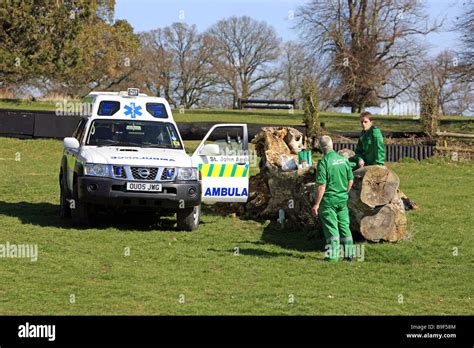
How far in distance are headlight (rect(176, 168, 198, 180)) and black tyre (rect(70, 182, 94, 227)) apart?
5.43ft

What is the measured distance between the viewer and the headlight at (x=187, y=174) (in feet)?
47.4

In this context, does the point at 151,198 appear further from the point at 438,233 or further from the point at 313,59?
the point at 313,59

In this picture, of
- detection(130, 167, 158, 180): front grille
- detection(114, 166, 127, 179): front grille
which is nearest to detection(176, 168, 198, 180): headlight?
detection(130, 167, 158, 180): front grille

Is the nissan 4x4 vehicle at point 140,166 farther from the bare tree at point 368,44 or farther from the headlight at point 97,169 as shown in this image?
the bare tree at point 368,44

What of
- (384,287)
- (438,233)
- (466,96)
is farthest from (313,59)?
(384,287)

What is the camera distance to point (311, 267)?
40.1ft

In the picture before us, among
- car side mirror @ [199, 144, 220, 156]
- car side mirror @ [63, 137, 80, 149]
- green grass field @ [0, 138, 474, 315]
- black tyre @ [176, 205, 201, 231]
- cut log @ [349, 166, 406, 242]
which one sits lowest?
green grass field @ [0, 138, 474, 315]

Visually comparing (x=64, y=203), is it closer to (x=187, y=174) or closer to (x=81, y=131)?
(x=81, y=131)

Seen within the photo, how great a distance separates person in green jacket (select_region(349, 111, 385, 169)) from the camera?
1386cm

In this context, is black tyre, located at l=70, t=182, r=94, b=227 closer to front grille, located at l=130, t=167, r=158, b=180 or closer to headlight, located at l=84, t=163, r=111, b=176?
headlight, located at l=84, t=163, r=111, b=176

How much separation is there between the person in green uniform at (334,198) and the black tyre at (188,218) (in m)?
2.98

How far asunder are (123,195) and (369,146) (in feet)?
13.2

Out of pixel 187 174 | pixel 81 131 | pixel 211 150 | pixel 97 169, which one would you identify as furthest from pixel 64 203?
pixel 211 150

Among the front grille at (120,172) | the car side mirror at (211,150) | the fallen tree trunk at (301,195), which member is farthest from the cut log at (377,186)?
the front grille at (120,172)
